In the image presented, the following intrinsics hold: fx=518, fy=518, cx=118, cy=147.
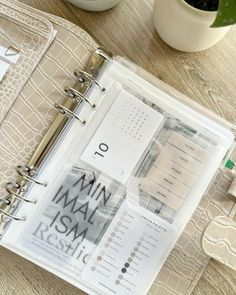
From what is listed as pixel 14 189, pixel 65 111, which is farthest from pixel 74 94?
pixel 14 189

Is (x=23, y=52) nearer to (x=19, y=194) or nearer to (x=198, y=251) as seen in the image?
(x=19, y=194)

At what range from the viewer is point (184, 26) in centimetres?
55

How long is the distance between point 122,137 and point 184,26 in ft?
0.45

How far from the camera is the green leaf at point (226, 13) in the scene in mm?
415

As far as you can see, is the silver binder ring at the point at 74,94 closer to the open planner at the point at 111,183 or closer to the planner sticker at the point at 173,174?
the open planner at the point at 111,183

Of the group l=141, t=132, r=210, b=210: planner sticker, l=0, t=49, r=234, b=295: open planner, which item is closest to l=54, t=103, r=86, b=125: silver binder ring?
l=0, t=49, r=234, b=295: open planner

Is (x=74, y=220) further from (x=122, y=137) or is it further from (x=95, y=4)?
(x=95, y=4)

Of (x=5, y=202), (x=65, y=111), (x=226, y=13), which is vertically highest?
(x=226, y=13)

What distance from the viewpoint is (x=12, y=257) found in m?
0.60

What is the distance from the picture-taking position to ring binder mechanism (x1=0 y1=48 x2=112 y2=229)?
558mm

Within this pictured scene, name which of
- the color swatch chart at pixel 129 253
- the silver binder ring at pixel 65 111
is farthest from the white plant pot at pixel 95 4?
the color swatch chart at pixel 129 253

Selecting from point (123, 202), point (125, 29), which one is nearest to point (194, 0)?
point (125, 29)

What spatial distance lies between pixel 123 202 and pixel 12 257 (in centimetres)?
14

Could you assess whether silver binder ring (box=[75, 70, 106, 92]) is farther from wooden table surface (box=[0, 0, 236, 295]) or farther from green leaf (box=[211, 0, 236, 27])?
green leaf (box=[211, 0, 236, 27])
